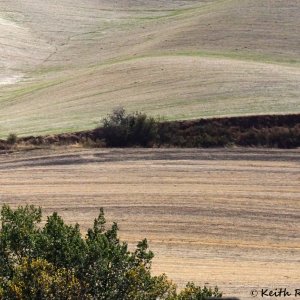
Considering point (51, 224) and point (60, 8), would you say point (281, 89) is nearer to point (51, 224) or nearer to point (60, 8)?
point (51, 224)

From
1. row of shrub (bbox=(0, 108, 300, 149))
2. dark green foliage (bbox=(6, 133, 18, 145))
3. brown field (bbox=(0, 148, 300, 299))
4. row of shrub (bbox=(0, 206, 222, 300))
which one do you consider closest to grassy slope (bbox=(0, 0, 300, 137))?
row of shrub (bbox=(0, 108, 300, 149))

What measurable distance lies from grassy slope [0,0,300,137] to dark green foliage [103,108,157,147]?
9.53ft

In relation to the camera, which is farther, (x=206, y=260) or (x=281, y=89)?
(x=281, y=89)

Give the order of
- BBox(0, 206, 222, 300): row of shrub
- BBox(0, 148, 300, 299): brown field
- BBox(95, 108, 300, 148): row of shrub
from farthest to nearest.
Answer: BBox(95, 108, 300, 148): row of shrub, BBox(0, 148, 300, 299): brown field, BBox(0, 206, 222, 300): row of shrub

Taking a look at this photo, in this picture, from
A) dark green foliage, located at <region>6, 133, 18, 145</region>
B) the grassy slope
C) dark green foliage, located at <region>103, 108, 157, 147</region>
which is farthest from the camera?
the grassy slope

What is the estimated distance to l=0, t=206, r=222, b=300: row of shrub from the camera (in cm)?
1399

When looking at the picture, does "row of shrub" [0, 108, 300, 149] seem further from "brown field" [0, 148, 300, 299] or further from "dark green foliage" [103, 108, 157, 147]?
"brown field" [0, 148, 300, 299]

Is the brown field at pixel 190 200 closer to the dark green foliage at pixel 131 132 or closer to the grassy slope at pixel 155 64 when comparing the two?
the dark green foliage at pixel 131 132

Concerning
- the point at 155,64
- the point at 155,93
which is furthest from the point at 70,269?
the point at 155,64

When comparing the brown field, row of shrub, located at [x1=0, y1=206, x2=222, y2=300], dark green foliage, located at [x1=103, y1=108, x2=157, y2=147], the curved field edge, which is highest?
the curved field edge

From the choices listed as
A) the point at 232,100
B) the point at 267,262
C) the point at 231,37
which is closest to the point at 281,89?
the point at 232,100

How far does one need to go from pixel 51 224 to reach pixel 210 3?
75.8 meters

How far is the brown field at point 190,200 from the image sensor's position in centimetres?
2420

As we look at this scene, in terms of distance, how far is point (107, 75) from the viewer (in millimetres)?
54000
